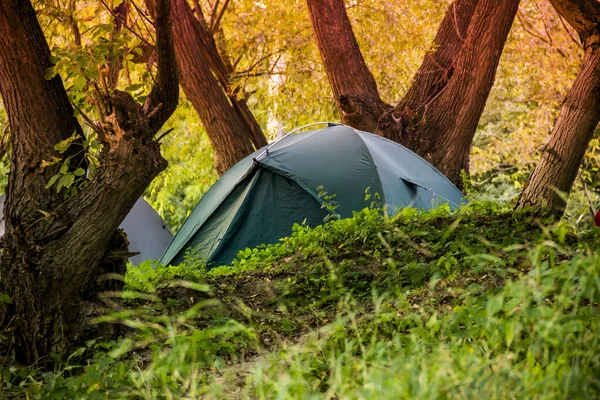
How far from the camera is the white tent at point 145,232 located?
31.8 ft

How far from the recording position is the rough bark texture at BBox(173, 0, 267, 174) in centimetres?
919

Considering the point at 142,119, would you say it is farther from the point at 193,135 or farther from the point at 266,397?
the point at 193,135

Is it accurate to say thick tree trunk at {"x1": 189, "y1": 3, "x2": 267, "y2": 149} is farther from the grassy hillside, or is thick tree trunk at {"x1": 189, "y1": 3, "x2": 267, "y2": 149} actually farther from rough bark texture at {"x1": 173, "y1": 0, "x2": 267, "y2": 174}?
the grassy hillside

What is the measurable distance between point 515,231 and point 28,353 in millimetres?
3101

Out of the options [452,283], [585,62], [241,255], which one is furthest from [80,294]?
[585,62]

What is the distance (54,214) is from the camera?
3.89 meters

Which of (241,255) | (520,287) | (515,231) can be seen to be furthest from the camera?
(241,255)

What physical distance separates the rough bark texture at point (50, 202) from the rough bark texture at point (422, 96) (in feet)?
15.1

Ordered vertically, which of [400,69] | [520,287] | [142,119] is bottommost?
[520,287]

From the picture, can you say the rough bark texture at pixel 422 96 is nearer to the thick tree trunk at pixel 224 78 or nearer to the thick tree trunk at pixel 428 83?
the thick tree trunk at pixel 428 83

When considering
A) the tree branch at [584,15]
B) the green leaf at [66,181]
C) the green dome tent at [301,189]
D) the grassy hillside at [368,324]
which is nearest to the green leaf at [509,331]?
the grassy hillside at [368,324]

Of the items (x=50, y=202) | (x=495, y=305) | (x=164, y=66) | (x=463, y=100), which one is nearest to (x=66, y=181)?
→ (x=50, y=202)

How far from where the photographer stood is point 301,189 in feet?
23.8

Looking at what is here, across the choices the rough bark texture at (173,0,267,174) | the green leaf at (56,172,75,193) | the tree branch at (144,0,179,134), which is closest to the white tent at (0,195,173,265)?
the rough bark texture at (173,0,267,174)
